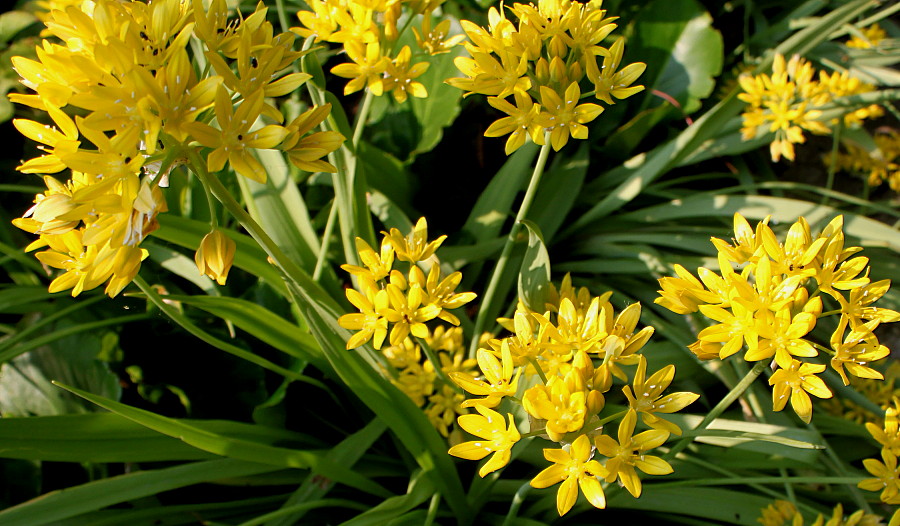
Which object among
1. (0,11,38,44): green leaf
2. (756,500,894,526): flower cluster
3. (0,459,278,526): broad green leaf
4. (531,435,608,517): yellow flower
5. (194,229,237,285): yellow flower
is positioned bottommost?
(756,500,894,526): flower cluster

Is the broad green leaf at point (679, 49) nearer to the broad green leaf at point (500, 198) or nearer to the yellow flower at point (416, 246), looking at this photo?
the broad green leaf at point (500, 198)

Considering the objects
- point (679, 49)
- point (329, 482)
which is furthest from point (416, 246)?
point (679, 49)

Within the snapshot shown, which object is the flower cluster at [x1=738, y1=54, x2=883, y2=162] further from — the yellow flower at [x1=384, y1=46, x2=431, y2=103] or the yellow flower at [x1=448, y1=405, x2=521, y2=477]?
the yellow flower at [x1=448, y1=405, x2=521, y2=477]

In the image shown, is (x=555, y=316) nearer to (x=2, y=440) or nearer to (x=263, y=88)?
(x=263, y=88)

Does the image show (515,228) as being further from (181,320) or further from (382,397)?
(181,320)

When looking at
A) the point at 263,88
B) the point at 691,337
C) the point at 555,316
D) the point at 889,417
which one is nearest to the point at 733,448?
the point at 691,337

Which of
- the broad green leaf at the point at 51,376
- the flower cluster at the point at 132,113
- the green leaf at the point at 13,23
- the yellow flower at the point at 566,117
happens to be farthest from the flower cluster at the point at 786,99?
the green leaf at the point at 13,23

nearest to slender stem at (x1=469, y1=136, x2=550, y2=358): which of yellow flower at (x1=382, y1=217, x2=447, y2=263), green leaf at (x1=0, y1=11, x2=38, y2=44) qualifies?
yellow flower at (x1=382, y1=217, x2=447, y2=263)
